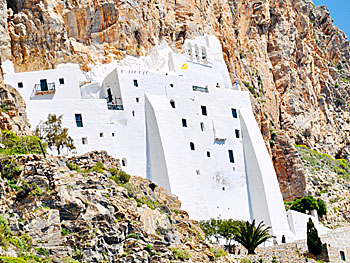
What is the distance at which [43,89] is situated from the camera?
40.3 metres

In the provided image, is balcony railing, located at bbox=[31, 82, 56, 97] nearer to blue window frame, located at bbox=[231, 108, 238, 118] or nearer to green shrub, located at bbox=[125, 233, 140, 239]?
blue window frame, located at bbox=[231, 108, 238, 118]

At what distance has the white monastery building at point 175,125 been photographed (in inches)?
1572

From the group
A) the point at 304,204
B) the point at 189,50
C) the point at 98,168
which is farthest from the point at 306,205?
the point at 98,168

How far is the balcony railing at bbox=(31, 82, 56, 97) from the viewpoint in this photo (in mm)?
40031

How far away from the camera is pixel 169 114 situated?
4372cm

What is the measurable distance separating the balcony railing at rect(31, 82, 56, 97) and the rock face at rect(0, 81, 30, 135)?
2.27m

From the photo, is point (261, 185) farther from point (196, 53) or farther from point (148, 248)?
point (148, 248)

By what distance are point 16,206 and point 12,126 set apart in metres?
9.68

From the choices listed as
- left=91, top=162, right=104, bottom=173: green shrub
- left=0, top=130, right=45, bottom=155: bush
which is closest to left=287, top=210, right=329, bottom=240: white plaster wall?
left=91, top=162, right=104, bottom=173: green shrub

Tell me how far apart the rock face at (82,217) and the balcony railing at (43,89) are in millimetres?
9367

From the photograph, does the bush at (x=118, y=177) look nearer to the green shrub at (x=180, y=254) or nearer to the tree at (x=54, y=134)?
the tree at (x=54, y=134)

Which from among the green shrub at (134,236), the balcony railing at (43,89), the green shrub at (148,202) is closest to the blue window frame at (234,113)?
the balcony railing at (43,89)

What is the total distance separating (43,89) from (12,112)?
5554mm

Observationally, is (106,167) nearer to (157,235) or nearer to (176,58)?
(157,235)
